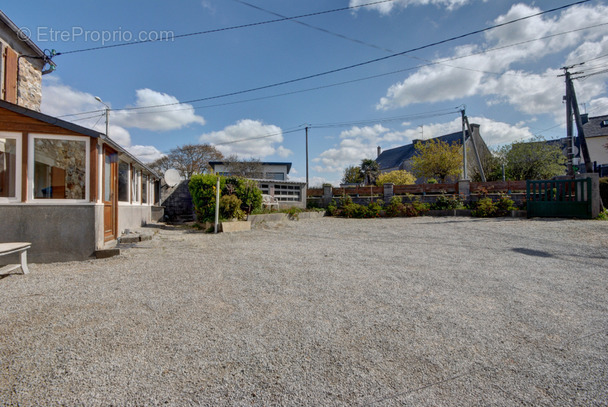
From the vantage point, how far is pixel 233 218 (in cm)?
943

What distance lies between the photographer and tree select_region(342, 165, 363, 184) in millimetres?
33438

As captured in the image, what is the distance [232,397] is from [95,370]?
1.01 metres

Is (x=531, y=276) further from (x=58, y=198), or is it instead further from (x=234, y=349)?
(x=58, y=198)

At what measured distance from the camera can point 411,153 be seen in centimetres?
3572

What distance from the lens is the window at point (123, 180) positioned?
825 centimetres

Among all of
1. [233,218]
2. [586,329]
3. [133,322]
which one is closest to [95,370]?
[133,322]

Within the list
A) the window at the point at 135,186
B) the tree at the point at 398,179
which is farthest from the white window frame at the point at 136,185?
the tree at the point at 398,179

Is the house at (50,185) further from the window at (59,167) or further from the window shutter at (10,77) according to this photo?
the window shutter at (10,77)

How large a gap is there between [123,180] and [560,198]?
48.7 feet

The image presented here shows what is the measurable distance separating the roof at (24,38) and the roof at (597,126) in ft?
131

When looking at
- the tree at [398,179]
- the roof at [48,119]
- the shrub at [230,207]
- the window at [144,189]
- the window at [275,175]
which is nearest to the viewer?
the roof at [48,119]

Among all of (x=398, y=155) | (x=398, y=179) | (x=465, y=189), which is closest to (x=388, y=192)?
(x=465, y=189)

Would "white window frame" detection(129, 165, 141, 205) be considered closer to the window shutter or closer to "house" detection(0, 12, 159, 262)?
the window shutter

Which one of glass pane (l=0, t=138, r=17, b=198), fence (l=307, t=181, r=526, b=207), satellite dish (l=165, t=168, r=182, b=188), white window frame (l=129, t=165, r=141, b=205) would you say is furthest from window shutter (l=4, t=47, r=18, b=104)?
fence (l=307, t=181, r=526, b=207)
